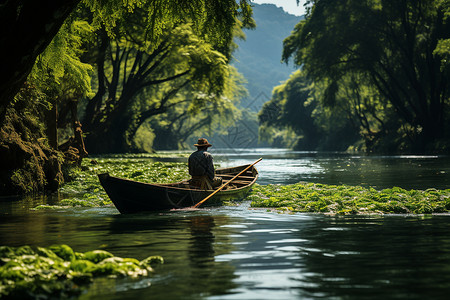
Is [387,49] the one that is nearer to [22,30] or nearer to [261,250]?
[261,250]

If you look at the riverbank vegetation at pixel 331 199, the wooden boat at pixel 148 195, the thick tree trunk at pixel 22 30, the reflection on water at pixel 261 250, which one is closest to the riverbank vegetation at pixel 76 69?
the thick tree trunk at pixel 22 30

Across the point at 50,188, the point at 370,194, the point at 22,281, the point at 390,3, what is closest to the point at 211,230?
the point at 22,281

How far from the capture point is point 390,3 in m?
40.4

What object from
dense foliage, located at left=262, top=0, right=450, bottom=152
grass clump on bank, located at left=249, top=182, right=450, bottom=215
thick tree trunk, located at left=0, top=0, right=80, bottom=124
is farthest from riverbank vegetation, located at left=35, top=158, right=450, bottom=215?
dense foliage, located at left=262, top=0, right=450, bottom=152

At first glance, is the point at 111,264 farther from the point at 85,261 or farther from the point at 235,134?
the point at 235,134

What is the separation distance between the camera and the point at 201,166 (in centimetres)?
1495

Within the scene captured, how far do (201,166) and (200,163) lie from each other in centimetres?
8

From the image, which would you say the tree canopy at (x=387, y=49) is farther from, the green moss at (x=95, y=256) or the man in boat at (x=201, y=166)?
the green moss at (x=95, y=256)

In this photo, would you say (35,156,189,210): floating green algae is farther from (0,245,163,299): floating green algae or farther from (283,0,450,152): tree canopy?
(283,0,450,152): tree canopy

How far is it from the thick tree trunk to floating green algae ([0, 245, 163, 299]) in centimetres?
285

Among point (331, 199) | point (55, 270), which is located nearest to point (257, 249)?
point (55, 270)

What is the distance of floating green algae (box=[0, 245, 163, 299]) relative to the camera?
18.5 ft

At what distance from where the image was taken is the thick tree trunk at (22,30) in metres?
8.05

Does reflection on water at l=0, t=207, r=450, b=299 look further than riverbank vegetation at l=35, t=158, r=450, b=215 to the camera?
No
